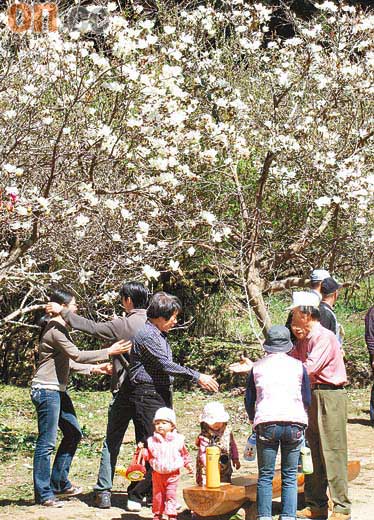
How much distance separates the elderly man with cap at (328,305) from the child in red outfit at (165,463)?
64.2 inches

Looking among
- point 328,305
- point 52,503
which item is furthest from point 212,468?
point 328,305

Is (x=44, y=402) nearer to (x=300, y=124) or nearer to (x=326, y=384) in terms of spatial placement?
(x=326, y=384)

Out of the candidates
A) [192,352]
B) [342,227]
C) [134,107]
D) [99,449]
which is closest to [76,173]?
[134,107]

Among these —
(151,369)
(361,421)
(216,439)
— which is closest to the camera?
(216,439)

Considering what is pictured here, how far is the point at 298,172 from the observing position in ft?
38.1

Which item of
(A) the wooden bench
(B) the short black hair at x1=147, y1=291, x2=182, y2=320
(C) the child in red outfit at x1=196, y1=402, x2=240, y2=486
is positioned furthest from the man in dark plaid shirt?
(A) the wooden bench

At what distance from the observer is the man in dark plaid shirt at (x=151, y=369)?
6.43 meters

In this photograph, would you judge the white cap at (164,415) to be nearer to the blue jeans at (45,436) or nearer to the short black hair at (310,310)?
the blue jeans at (45,436)

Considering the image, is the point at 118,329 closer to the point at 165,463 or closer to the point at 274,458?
the point at 165,463

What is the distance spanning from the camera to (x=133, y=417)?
22.1 ft

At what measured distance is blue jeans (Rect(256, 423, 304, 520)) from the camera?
18.9 ft

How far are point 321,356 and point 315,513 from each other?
1.11 m

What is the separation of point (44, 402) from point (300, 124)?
18.4ft

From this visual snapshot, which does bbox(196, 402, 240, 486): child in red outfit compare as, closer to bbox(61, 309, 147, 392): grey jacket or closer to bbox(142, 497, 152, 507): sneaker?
bbox(142, 497, 152, 507): sneaker
